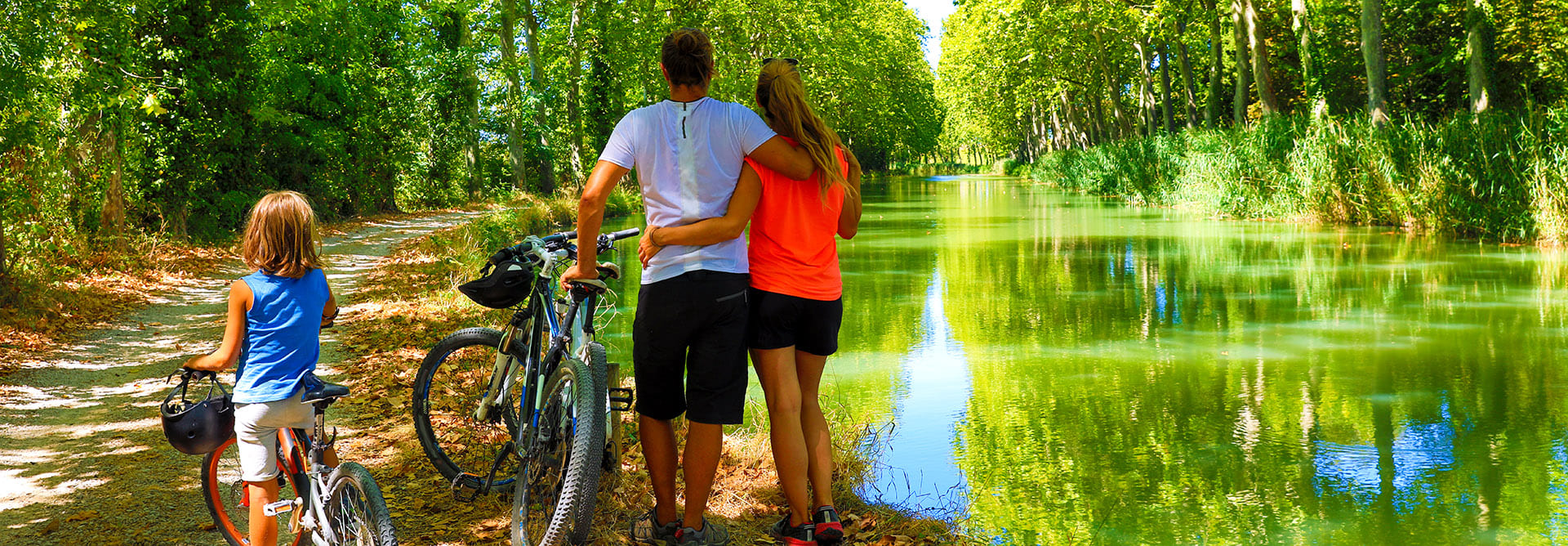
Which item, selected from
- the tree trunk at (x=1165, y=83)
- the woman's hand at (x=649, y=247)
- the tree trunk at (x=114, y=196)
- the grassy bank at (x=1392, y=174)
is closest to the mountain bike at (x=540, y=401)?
the woman's hand at (x=649, y=247)

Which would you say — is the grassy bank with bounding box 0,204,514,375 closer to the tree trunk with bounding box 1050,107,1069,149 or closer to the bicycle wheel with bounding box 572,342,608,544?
the bicycle wheel with bounding box 572,342,608,544

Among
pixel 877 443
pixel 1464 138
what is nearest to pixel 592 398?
pixel 877 443

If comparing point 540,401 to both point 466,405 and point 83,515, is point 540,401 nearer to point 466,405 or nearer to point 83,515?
point 466,405

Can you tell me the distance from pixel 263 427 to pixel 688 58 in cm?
178

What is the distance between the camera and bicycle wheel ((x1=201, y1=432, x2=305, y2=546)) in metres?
3.92

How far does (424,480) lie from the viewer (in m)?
5.21

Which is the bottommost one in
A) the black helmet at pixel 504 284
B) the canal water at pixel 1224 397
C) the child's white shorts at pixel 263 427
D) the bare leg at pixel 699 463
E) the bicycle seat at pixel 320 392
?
the canal water at pixel 1224 397

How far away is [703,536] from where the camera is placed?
168 inches

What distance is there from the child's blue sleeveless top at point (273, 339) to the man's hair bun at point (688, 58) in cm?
129

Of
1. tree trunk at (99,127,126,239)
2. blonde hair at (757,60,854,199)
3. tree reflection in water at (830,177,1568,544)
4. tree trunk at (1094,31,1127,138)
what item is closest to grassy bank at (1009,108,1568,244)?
tree reflection in water at (830,177,1568,544)

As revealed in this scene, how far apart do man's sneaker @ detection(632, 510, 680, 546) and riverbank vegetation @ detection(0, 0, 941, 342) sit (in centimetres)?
741

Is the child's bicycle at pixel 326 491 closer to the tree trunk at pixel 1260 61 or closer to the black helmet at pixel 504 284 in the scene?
the black helmet at pixel 504 284

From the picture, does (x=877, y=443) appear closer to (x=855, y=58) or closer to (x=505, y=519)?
(x=505, y=519)

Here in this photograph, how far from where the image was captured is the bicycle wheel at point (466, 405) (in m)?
4.83
